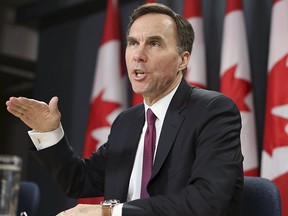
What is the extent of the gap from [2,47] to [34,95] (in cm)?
61

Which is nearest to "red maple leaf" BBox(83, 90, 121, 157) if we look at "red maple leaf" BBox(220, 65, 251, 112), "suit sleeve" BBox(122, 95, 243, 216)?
"red maple leaf" BBox(220, 65, 251, 112)

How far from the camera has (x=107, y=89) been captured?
11.8 ft

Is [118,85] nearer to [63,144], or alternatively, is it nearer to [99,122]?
[99,122]

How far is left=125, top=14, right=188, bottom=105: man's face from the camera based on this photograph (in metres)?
1.93

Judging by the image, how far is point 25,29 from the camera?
16.0ft

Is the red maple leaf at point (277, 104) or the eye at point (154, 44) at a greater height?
the eye at point (154, 44)

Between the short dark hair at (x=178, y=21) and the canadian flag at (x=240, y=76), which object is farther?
the canadian flag at (x=240, y=76)

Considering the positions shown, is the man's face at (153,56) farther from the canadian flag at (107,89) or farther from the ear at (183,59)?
the canadian flag at (107,89)

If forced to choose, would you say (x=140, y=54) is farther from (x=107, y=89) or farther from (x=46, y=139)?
(x=107, y=89)

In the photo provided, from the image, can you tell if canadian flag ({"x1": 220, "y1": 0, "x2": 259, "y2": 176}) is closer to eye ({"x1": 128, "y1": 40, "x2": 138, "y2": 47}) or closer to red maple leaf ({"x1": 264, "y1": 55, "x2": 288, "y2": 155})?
red maple leaf ({"x1": 264, "y1": 55, "x2": 288, "y2": 155})

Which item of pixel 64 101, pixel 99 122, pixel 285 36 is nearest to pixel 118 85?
pixel 99 122

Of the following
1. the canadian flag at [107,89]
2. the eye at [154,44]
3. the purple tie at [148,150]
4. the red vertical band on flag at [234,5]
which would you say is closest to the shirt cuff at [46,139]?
the purple tie at [148,150]

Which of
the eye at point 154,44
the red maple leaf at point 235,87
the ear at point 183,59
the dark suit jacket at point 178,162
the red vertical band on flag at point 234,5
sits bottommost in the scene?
the dark suit jacket at point 178,162

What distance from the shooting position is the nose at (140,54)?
6.34 ft
